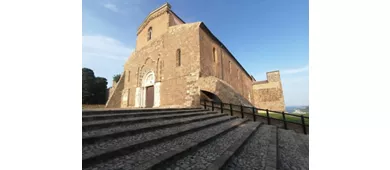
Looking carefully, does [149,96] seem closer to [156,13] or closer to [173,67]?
[173,67]

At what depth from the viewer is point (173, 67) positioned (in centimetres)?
1091

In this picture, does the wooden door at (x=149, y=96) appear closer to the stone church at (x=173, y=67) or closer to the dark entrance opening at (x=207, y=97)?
the stone church at (x=173, y=67)

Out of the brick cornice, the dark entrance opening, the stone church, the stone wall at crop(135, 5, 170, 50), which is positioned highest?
the brick cornice

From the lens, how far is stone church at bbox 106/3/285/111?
358 inches

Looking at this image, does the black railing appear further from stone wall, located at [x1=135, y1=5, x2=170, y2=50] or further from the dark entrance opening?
stone wall, located at [x1=135, y1=5, x2=170, y2=50]

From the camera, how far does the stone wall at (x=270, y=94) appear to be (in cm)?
2312

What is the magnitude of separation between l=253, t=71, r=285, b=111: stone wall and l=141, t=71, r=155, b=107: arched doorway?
19.1 metres

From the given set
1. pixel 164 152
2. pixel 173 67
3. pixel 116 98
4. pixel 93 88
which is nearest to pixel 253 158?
pixel 164 152

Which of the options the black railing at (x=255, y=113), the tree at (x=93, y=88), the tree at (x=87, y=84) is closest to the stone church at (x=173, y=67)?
the black railing at (x=255, y=113)

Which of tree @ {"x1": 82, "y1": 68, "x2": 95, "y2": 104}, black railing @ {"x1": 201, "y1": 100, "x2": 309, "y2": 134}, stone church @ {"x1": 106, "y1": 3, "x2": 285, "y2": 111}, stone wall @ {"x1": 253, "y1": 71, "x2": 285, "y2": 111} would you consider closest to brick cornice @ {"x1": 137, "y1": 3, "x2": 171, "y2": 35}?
stone church @ {"x1": 106, "y1": 3, "x2": 285, "y2": 111}

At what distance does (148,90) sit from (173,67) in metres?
3.85

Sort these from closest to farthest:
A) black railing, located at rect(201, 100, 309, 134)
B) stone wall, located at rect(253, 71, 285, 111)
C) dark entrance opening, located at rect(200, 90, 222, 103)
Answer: black railing, located at rect(201, 100, 309, 134) → dark entrance opening, located at rect(200, 90, 222, 103) → stone wall, located at rect(253, 71, 285, 111)
